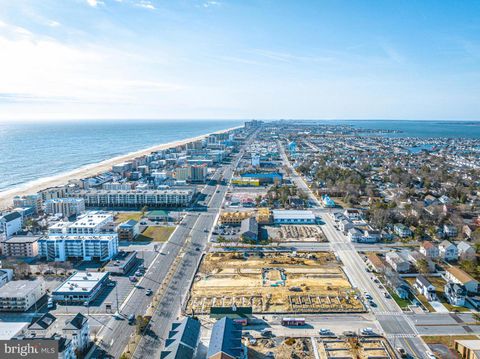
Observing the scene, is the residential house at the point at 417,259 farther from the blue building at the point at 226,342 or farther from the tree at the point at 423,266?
the blue building at the point at 226,342

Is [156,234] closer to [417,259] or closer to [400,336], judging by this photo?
[417,259]

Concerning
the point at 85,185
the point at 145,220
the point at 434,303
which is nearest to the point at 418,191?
the point at 434,303

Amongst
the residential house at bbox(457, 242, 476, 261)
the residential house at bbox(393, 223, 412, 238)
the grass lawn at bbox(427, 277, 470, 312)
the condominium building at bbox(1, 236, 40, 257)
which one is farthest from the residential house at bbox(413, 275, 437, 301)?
the condominium building at bbox(1, 236, 40, 257)

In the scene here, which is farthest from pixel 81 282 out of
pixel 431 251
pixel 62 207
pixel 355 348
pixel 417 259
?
pixel 431 251

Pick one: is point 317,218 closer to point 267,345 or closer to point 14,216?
point 267,345

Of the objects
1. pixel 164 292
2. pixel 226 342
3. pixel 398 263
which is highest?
pixel 226 342

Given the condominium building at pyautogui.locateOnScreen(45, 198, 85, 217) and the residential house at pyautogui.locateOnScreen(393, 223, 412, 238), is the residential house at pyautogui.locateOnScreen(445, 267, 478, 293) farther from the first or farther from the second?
the condominium building at pyautogui.locateOnScreen(45, 198, 85, 217)
